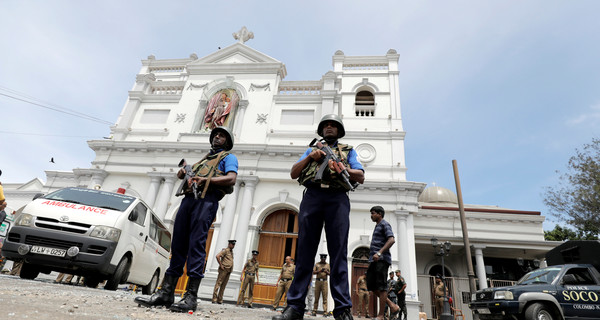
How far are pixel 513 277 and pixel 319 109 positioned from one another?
1649 cm

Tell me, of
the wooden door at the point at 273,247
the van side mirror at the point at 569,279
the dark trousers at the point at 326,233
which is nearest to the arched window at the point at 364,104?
the wooden door at the point at 273,247

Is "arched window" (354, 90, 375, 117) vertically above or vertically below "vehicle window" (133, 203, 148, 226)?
above

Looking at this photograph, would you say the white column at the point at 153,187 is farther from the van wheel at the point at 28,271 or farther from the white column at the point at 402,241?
the white column at the point at 402,241

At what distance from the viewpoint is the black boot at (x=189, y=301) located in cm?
278

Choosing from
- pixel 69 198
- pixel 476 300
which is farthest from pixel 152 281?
pixel 476 300

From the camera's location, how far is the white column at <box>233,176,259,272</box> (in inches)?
489

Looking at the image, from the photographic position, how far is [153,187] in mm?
14508

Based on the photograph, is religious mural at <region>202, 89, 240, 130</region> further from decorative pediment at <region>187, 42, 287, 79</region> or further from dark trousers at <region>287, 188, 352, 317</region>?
dark trousers at <region>287, 188, 352, 317</region>

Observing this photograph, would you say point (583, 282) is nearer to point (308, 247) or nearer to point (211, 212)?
point (308, 247)

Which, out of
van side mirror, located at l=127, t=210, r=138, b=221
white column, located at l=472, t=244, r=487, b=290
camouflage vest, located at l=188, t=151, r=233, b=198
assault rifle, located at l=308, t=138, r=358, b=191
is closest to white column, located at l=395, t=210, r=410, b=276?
white column, located at l=472, t=244, r=487, b=290

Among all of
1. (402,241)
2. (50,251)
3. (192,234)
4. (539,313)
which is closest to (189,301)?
(192,234)

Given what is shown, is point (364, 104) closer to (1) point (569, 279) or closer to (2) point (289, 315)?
(1) point (569, 279)

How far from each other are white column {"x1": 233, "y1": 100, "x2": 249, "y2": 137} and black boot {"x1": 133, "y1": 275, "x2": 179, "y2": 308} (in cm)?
1294

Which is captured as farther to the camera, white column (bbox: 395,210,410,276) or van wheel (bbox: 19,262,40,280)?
white column (bbox: 395,210,410,276)
